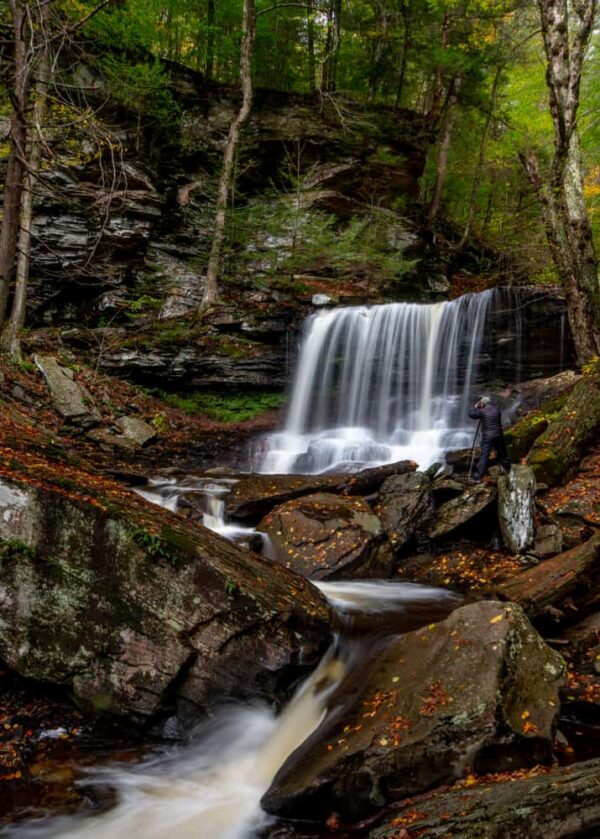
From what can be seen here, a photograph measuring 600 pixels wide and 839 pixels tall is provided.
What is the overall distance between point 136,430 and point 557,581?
346 inches

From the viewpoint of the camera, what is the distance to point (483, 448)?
29.1 feet

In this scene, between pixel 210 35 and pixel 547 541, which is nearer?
pixel 547 541

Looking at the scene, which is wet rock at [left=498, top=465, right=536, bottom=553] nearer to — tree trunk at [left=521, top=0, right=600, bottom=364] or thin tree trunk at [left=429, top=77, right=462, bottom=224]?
tree trunk at [left=521, top=0, right=600, bottom=364]

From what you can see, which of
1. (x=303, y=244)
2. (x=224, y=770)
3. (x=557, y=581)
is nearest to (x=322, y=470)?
(x=557, y=581)

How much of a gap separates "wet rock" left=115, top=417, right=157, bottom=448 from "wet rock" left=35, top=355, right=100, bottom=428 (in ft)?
1.87

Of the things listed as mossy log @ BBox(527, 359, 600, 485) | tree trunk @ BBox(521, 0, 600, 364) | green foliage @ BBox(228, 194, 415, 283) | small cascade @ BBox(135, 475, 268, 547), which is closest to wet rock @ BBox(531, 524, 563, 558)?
mossy log @ BBox(527, 359, 600, 485)

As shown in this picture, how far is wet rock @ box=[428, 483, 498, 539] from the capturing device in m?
7.82

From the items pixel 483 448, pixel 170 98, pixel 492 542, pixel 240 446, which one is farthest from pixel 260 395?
pixel 170 98

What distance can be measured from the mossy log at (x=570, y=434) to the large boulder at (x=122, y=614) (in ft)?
17.6

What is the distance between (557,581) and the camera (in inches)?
230

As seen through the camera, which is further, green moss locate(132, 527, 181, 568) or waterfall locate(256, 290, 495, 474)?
waterfall locate(256, 290, 495, 474)

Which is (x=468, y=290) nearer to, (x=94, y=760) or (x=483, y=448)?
(x=483, y=448)

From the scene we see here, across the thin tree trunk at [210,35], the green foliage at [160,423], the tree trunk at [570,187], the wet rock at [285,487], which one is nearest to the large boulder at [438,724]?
the wet rock at [285,487]

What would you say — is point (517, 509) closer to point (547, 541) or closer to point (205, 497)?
point (547, 541)
